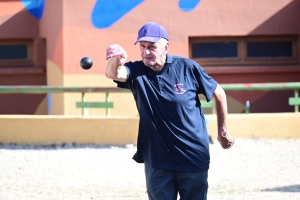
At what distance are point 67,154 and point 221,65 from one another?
439 centimetres

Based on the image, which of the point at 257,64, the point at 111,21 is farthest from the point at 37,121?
the point at 257,64

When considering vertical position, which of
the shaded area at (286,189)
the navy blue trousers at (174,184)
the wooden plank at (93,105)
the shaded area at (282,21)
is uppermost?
the shaded area at (282,21)

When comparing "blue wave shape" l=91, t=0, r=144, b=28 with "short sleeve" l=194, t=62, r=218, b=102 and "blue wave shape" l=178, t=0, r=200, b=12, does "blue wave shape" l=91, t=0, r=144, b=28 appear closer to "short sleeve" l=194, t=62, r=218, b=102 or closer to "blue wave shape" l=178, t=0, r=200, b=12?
"blue wave shape" l=178, t=0, r=200, b=12

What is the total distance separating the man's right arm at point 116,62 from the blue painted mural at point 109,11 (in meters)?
6.99

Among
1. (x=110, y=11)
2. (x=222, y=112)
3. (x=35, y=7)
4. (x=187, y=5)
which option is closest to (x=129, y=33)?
(x=110, y=11)

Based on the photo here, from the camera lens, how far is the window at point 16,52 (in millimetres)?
11867

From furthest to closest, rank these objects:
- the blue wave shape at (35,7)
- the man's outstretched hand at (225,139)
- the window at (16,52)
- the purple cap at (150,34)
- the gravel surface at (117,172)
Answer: the window at (16,52), the blue wave shape at (35,7), the gravel surface at (117,172), the man's outstretched hand at (225,139), the purple cap at (150,34)

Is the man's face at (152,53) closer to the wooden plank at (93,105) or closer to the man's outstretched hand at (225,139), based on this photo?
the man's outstretched hand at (225,139)

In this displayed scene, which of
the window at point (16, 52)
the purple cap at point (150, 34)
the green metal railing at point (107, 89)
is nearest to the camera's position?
the purple cap at point (150, 34)

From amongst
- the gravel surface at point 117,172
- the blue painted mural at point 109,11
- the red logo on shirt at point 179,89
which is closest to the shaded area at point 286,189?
the gravel surface at point 117,172

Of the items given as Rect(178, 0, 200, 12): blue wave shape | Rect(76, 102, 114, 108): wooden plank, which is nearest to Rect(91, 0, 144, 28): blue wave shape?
Rect(178, 0, 200, 12): blue wave shape

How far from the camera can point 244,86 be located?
350 inches

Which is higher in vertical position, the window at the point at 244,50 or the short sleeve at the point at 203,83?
the window at the point at 244,50

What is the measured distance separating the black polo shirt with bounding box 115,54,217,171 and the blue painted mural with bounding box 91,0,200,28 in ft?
22.7
